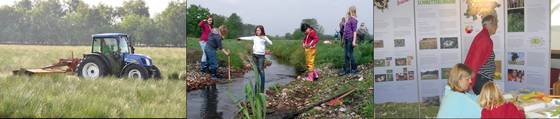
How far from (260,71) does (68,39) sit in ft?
5.94

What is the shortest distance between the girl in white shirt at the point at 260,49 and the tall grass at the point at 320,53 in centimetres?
9

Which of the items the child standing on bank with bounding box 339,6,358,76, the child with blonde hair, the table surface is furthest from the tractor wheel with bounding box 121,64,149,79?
the table surface

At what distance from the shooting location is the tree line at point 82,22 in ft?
16.0

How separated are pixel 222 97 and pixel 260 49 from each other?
1.97 feet

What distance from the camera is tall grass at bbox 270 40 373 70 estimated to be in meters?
5.57

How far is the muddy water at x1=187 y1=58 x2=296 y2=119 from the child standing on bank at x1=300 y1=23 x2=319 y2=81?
0.64 feet

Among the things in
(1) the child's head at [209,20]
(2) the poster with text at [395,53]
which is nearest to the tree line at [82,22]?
(1) the child's head at [209,20]

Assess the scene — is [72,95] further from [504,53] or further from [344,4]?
[504,53]

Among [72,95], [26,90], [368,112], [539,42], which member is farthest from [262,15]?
[539,42]

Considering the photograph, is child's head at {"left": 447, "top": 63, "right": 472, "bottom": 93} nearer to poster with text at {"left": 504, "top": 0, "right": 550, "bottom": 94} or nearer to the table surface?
the table surface

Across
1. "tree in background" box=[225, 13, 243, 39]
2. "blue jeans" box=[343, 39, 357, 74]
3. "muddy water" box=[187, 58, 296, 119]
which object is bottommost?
"muddy water" box=[187, 58, 296, 119]

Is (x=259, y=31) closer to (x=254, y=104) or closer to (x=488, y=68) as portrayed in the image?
(x=254, y=104)

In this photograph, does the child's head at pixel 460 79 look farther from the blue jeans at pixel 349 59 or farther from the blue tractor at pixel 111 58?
the blue tractor at pixel 111 58

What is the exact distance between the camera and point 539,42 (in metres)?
5.55
